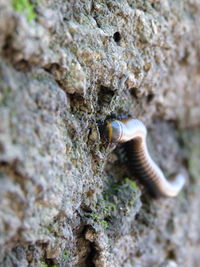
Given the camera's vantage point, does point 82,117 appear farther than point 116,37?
No

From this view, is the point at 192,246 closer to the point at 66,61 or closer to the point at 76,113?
the point at 76,113

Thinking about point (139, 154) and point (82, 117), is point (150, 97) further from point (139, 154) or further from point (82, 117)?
point (82, 117)

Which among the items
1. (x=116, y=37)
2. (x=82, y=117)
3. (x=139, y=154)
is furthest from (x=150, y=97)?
(x=82, y=117)

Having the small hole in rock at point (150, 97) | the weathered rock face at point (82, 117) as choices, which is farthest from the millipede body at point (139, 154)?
the small hole in rock at point (150, 97)

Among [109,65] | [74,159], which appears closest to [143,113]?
[109,65]

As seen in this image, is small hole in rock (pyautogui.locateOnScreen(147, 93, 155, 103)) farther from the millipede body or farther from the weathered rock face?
the millipede body

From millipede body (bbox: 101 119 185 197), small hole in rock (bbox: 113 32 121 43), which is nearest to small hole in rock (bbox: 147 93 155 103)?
millipede body (bbox: 101 119 185 197)
